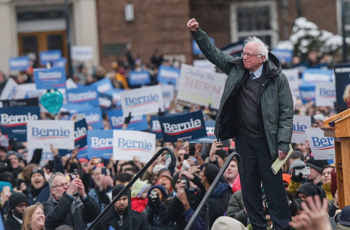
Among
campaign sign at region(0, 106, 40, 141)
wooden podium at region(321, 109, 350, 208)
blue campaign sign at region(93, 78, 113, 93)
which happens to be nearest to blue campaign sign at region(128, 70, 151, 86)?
blue campaign sign at region(93, 78, 113, 93)

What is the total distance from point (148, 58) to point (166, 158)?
15.6 m

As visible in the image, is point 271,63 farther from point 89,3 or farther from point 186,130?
point 89,3

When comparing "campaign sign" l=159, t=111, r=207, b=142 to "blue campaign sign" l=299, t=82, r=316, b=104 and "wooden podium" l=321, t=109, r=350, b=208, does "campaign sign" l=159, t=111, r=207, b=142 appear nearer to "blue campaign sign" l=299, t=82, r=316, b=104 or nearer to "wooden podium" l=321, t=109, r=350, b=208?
"wooden podium" l=321, t=109, r=350, b=208

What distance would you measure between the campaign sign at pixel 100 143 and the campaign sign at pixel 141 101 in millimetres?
1968

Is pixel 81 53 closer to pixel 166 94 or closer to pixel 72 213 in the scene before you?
pixel 166 94

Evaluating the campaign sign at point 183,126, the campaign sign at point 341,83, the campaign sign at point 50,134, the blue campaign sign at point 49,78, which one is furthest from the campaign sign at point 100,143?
the blue campaign sign at point 49,78

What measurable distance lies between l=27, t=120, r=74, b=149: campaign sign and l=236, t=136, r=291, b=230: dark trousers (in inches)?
221

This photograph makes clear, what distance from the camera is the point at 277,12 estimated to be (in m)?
30.4

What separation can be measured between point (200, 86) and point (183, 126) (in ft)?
8.15

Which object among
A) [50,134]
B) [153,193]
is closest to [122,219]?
[153,193]

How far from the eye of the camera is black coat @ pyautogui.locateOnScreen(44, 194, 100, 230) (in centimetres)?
920

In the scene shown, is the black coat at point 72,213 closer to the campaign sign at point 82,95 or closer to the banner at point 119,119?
the banner at point 119,119

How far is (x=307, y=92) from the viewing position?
61.1ft

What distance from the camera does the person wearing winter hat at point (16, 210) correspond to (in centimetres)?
1020
